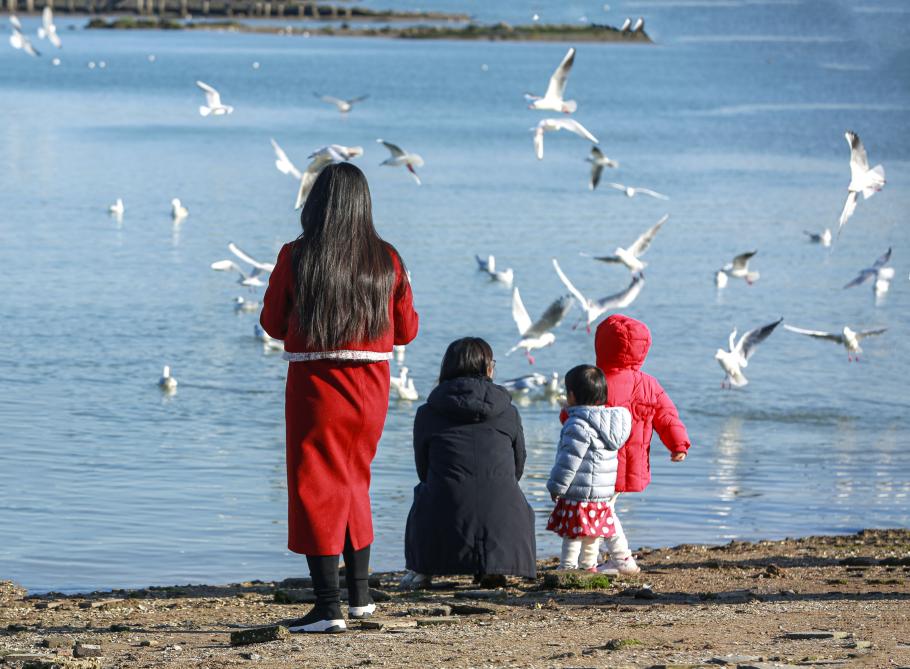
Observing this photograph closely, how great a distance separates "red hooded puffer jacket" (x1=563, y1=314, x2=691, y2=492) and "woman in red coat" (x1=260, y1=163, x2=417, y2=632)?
1727 millimetres

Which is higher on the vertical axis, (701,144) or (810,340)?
(701,144)

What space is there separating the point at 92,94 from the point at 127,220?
1276 inches

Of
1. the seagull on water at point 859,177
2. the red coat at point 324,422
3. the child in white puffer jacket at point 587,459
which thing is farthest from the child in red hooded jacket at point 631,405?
the seagull on water at point 859,177

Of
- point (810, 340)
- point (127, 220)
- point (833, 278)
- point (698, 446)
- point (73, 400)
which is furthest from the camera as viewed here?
point (127, 220)

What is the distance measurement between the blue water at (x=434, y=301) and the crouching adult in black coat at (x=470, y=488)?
212 cm

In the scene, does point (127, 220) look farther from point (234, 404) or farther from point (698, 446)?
point (698, 446)

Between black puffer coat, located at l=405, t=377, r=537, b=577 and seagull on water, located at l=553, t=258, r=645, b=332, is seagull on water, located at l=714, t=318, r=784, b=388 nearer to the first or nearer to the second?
seagull on water, located at l=553, t=258, r=645, b=332

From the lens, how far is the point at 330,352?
5277mm

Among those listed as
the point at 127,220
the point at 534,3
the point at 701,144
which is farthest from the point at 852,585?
the point at 701,144

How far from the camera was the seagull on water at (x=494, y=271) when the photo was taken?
64.9ft

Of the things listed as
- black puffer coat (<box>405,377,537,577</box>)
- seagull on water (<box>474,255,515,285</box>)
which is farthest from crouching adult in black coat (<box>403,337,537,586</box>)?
seagull on water (<box>474,255,515,285</box>)

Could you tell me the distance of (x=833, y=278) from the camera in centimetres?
2291

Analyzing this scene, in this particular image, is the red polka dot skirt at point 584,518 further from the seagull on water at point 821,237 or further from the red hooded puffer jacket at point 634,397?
the seagull on water at point 821,237

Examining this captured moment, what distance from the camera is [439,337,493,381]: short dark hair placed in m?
6.25
